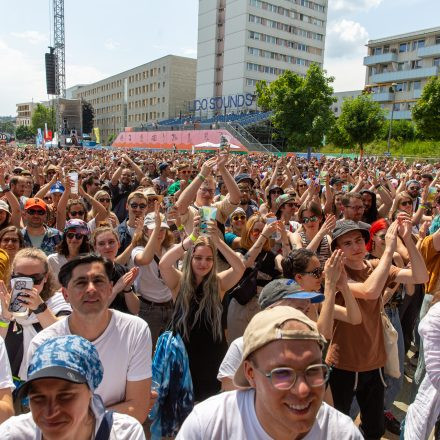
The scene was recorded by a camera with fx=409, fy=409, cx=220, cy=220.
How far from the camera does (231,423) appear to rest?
1598 mm

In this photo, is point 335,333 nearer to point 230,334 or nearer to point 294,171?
point 230,334

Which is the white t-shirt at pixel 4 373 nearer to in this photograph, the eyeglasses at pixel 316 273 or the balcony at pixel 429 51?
the eyeglasses at pixel 316 273

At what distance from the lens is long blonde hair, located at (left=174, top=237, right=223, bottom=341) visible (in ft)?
10.0

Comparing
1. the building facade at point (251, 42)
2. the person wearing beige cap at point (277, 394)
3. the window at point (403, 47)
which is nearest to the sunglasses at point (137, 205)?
the person wearing beige cap at point (277, 394)

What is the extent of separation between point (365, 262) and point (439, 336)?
1.13 metres

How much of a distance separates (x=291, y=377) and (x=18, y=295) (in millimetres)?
1789

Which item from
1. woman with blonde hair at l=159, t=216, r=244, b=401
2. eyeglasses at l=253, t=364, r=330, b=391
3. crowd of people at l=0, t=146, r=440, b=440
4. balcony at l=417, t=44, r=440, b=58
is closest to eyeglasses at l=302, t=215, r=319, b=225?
crowd of people at l=0, t=146, r=440, b=440

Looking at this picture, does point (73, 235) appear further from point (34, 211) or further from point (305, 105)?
point (305, 105)

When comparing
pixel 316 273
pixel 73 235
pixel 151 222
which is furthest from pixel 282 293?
pixel 73 235

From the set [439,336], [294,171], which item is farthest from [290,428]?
[294,171]

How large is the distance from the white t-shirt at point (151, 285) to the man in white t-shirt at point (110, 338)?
1.67m

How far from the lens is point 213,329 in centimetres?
309

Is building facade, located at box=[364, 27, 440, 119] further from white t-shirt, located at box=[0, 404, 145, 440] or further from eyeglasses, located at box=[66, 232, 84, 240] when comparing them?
white t-shirt, located at box=[0, 404, 145, 440]

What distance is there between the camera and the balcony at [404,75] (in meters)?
57.8
